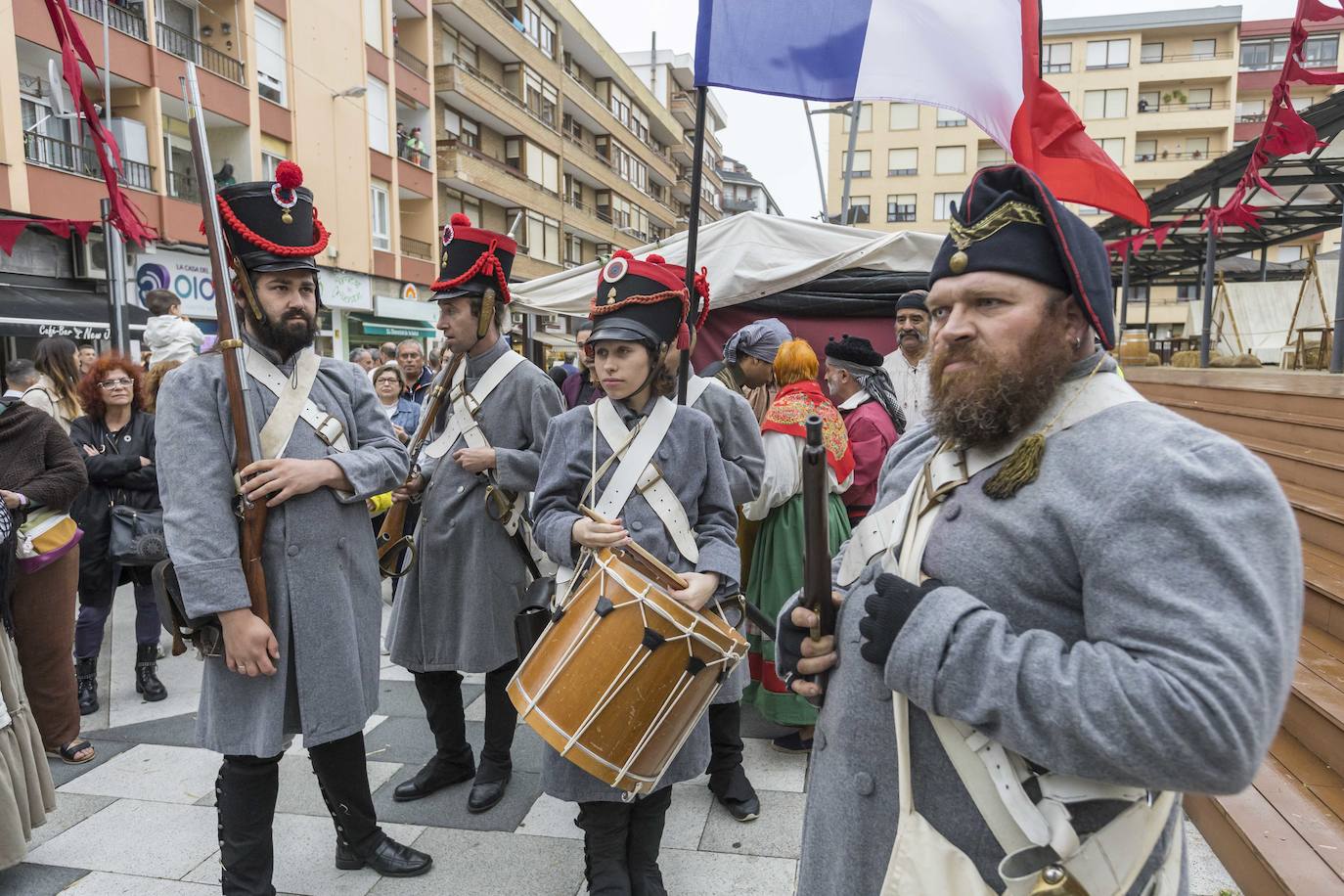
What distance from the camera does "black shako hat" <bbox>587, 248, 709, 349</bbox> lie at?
2.78 m

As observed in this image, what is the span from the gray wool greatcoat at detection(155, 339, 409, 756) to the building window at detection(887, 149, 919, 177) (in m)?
53.2

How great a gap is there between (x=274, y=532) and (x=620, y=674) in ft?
4.35

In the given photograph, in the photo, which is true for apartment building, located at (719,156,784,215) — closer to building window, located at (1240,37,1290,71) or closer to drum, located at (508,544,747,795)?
building window, located at (1240,37,1290,71)

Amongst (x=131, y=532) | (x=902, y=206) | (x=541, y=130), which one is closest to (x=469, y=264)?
(x=131, y=532)

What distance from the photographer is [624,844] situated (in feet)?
9.14

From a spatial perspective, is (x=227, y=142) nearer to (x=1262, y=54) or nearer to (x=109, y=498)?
(x=109, y=498)

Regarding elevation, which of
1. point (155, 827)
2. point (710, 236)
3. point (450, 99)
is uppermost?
point (450, 99)

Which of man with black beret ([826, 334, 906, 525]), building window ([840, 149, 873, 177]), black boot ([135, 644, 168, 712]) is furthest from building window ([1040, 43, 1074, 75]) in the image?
black boot ([135, 644, 168, 712])

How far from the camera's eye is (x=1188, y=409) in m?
9.43

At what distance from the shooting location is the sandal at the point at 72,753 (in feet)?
13.2

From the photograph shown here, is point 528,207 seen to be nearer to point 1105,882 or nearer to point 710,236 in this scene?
point 710,236

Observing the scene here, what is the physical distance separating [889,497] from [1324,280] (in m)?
20.0

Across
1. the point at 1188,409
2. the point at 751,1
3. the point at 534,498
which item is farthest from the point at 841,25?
the point at 1188,409

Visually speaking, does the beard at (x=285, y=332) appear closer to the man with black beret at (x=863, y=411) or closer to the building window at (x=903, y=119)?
the man with black beret at (x=863, y=411)
